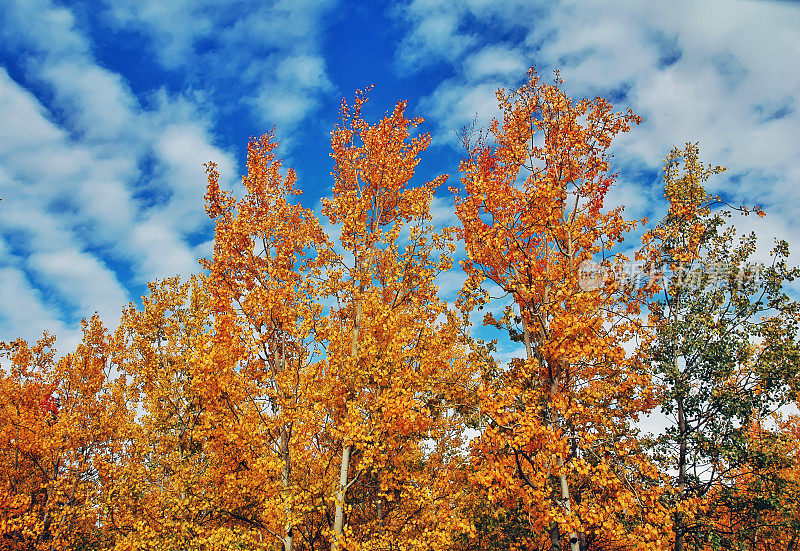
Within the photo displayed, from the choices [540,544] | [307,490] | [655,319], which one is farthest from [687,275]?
[307,490]

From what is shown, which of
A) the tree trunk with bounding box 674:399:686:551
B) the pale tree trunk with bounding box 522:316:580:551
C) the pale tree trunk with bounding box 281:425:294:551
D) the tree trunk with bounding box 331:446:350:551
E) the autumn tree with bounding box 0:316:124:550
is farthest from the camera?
the autumn tree with bounding box 0:316:124:550

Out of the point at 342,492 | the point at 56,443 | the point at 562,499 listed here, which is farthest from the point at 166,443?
the point at 562,499

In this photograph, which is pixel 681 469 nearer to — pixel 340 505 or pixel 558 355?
pixel 558 355

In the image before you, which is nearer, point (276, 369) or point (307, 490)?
point (307, 490)

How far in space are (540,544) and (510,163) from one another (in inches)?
437

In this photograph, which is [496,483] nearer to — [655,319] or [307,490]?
[307,490]

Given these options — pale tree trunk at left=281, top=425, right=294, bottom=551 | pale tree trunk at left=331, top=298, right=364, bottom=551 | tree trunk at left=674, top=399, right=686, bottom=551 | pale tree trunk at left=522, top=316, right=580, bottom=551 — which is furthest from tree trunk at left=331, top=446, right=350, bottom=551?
tree trunk at left=674, top=399, right=686, bottom=551

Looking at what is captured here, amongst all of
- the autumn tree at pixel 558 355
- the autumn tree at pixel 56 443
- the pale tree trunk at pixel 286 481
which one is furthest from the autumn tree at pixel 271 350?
the autumn tree at pixel 56 443

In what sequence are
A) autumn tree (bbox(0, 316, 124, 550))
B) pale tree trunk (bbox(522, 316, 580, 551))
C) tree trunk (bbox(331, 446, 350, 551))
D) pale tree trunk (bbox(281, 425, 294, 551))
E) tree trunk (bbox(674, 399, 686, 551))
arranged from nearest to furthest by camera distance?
pale tree trunk (bbox(522, 316, 580, 551)), tree trunk (bbox(331, 446, 350, 551)), pale tree trunk (bbox(281, 425, 294, 551)), tree trunk (bbox(674, 399, 686, 551)), autumn tree (bbox(0, 316, 124, 550))

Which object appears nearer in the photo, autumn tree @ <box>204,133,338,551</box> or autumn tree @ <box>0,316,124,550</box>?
autumn tree @ <box>204,133,338,551</box>

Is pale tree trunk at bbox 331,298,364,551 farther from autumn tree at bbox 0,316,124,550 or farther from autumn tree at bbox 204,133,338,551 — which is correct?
autumn tree at bbox 0,316,124,550

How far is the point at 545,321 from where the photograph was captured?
11531 mm

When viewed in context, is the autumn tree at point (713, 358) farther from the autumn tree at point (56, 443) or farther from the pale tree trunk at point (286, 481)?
the autumn tree at point (56, 443)

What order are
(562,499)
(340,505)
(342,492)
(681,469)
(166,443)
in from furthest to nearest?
1. (166,443)
2. (681,469)
3. (342,492)
4. (340,505)
5. (562,499)
